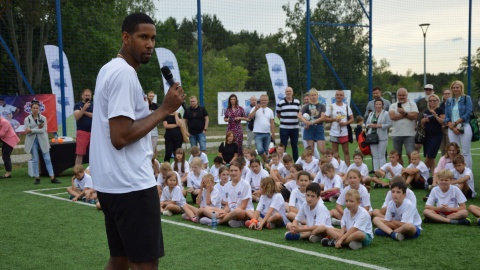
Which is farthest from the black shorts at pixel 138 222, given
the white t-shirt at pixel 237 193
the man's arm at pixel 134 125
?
the white t-shirt at pixel 237 193

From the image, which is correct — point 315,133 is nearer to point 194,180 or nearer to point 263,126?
point 263,126

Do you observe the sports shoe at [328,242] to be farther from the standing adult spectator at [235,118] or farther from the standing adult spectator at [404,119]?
the standing adult spectator at [235,118]

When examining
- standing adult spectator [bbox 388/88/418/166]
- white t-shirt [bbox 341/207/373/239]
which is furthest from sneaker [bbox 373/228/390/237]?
standing adult spectator [bbox 388/88/418/166]

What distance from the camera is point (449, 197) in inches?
306

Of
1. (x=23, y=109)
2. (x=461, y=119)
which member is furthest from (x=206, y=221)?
(x=23, y=109)

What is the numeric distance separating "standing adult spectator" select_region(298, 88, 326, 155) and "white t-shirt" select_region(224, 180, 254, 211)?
200 inches

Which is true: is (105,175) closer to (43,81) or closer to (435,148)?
(435,148)

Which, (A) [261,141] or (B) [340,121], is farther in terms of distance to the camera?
(A) [261,141]

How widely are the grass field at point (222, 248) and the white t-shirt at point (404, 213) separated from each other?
0.23 meters

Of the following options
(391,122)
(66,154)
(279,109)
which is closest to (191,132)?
(279,109)

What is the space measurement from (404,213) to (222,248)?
2213 millimetres

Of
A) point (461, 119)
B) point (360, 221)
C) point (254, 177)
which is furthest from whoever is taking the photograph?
point (461, 119)

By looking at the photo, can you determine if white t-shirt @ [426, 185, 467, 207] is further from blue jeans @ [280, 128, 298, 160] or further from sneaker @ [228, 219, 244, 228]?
blue jeans @ [280, 128, 298, 160]

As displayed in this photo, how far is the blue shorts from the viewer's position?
13289 mm
